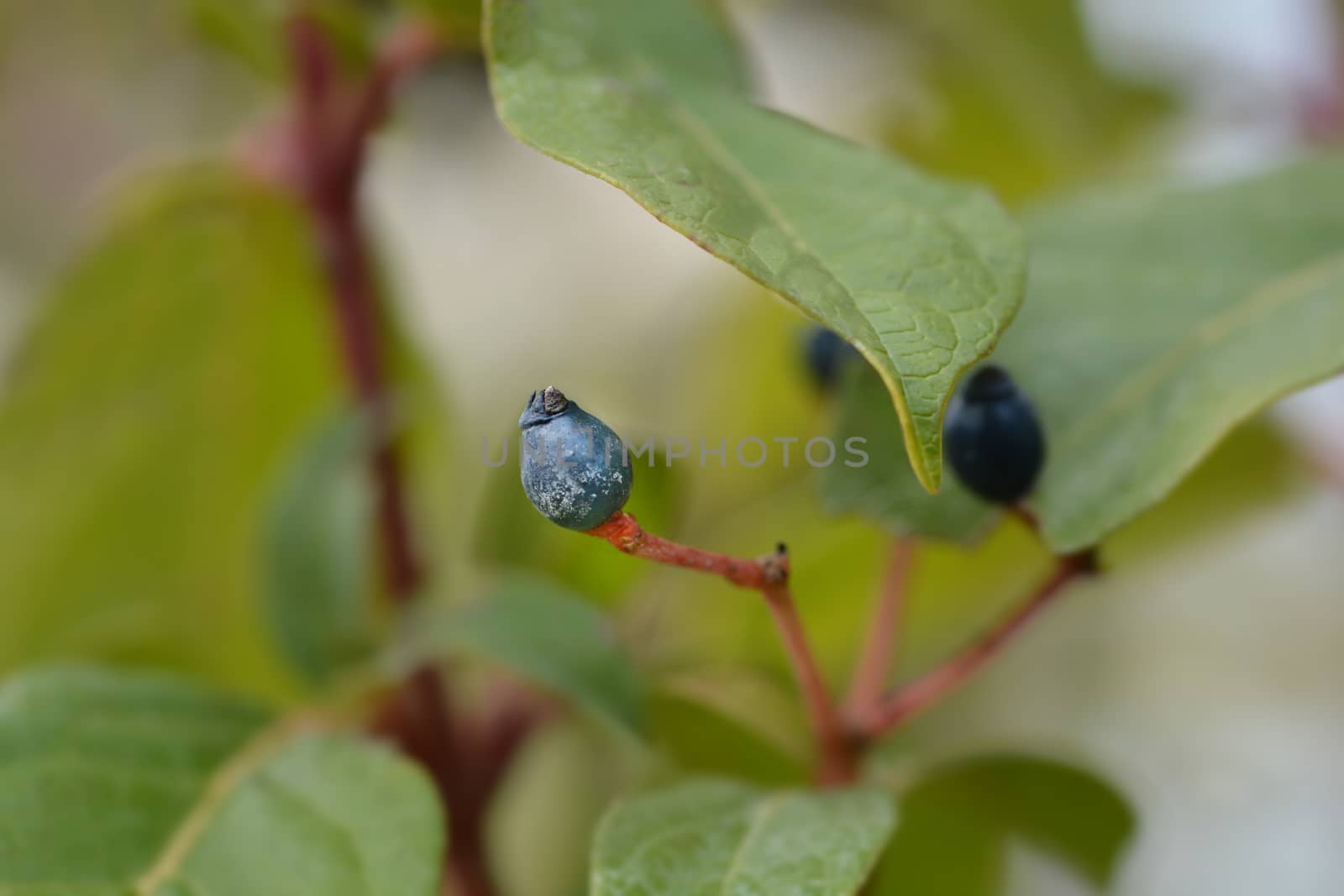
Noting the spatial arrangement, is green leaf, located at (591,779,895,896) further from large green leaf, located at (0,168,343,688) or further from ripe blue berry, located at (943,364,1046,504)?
large green leaf, located at (0,168,343,688)

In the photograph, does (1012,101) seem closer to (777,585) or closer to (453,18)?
(453,18)

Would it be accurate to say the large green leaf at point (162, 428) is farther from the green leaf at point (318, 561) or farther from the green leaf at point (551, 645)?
the green leaf at point (551, 645)

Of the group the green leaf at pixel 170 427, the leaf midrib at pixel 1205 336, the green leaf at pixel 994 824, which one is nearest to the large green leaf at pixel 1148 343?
the leaf midrib at pixel 1205 336

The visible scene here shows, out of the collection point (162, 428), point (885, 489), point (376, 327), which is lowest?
point (162, 428)

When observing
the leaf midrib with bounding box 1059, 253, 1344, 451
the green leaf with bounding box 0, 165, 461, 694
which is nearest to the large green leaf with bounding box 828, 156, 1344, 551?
the leaf midrib with bounding box 1059, 253, 1344, 451

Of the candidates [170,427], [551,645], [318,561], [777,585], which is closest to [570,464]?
[777,585]

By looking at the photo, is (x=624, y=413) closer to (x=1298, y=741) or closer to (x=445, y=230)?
(x=1298, y=741)

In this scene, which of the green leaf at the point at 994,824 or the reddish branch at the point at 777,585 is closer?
the reddish branch at the point at 777,585
